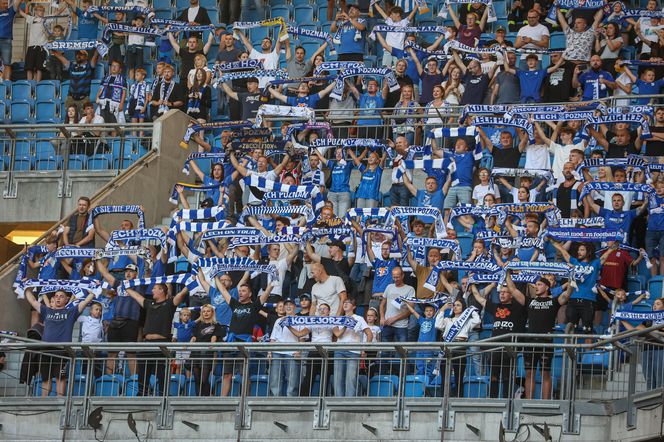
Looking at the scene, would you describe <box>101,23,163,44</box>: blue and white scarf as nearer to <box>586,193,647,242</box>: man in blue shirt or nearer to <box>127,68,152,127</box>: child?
<box>127,68,152,127</box>: child

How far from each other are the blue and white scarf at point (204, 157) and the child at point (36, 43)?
5545 mm

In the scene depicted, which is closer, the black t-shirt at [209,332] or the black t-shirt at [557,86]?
the black t-shirt at [209,332]

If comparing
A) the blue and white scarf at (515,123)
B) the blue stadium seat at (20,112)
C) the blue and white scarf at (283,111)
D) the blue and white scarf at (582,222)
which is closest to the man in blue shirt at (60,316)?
the blue and white scarf at (283,111)

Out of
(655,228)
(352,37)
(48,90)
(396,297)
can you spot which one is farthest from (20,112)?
(655,228)

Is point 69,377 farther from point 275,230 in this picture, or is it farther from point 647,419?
point 647,419

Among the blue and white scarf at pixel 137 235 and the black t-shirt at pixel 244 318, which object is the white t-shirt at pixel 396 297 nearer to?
the black t-shirt at pixel 244 318

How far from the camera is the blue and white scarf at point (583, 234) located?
2322 cm

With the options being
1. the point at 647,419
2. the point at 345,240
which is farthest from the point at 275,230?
the point at 647,419

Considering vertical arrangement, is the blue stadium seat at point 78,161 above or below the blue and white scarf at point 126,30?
below

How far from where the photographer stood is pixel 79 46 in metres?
32.0

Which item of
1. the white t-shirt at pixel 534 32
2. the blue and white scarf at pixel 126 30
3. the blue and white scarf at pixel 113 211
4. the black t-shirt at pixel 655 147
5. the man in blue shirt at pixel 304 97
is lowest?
the blue and white scarf at pixel 113 211

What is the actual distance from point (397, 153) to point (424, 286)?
4.26 meters

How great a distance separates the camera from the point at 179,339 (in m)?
23.3

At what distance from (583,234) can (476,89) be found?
5.44 metres
